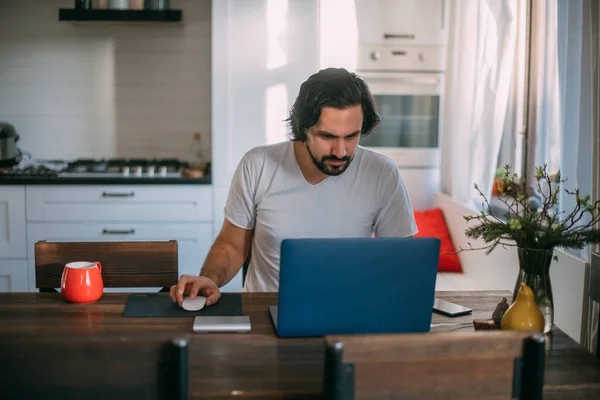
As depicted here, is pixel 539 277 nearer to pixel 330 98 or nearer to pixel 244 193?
pixel 330 98

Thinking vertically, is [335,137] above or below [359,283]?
above

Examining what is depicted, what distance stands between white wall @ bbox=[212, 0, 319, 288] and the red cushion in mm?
931

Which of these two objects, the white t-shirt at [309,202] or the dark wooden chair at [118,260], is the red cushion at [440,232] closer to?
the white t-shirt at [309,202]

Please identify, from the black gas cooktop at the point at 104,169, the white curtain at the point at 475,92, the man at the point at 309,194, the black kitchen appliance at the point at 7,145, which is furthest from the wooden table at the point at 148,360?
the black kitchen appliance at the point at 7,145

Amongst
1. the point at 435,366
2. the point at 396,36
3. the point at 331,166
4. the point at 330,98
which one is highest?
the point at 396,36

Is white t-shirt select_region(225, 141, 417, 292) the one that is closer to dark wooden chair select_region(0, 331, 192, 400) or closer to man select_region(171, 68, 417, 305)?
man select_region(171, 68, 417, 305)

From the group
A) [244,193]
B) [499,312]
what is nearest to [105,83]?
[244,193]

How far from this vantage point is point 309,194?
2.38 m

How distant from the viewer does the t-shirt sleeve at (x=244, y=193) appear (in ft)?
7.97

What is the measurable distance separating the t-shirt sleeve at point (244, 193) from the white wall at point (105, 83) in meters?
2.20

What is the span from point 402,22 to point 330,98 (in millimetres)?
2191

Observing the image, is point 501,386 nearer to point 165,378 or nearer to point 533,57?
point 165,378

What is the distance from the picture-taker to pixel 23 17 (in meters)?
4.45

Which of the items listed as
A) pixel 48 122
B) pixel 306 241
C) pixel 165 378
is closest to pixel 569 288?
pixel 306 241
